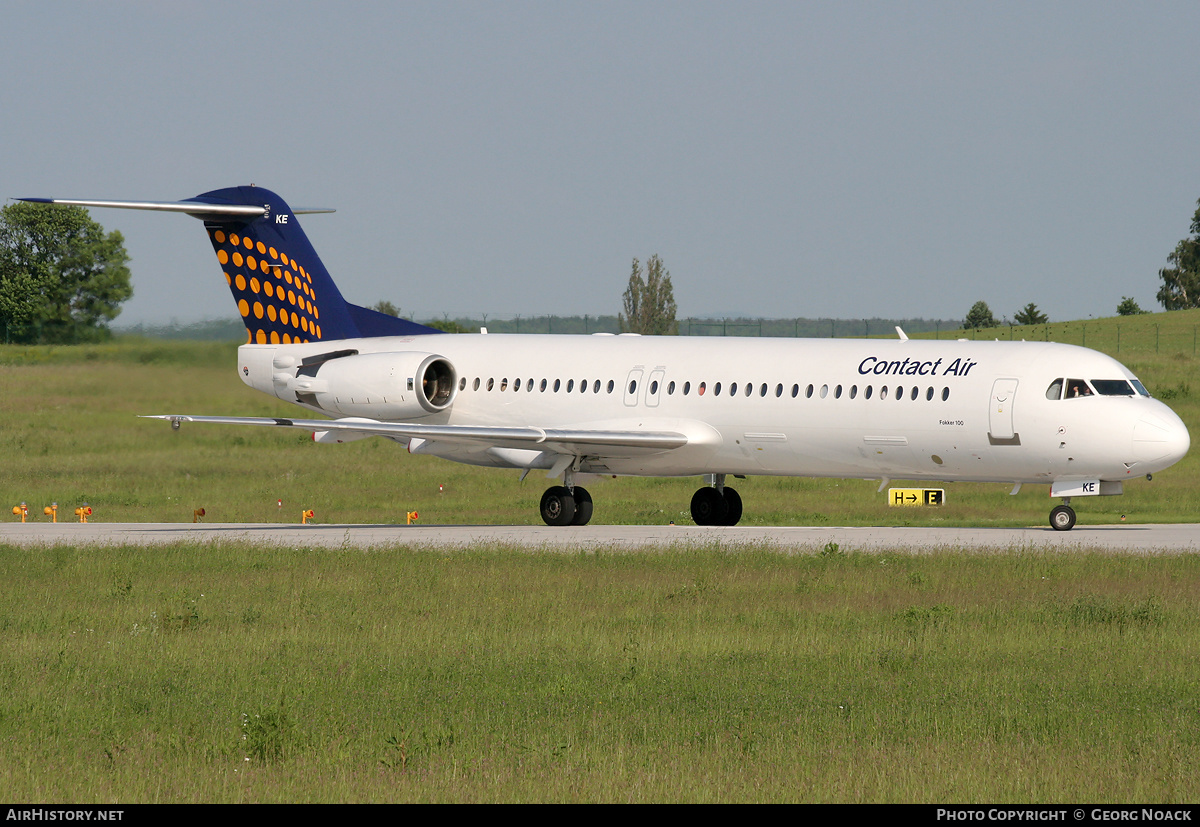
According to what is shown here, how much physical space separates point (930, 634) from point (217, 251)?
886 inches

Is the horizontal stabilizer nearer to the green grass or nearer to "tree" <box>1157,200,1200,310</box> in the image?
the green grass

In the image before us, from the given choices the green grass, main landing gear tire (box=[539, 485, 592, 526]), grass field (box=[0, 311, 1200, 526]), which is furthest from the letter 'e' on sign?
the green grass

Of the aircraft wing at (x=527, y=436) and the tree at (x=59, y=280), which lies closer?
the aircraft wing at (x=527, y=436)

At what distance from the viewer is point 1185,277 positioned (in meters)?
152

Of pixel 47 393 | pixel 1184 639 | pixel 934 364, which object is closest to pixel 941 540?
pixel 934 364

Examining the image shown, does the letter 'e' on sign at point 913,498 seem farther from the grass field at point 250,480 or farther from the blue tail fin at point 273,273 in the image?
the blue tail fin at point 273,273

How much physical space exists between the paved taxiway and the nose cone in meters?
1.33

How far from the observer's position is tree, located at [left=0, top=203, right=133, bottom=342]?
37500 millimetres

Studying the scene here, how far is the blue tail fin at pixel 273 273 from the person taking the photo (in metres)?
33.6

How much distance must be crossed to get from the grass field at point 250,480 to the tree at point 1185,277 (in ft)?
353

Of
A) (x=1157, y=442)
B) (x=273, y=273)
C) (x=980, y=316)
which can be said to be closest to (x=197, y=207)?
(x=273, y=273)

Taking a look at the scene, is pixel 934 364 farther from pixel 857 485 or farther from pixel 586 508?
pixel 857 485

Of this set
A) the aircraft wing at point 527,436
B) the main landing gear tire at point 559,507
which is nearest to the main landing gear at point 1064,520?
the aircraft wing at point 527,436
